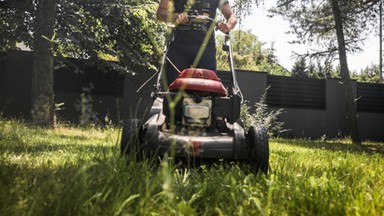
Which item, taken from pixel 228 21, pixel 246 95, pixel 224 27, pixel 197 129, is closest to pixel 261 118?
pixel 246 95

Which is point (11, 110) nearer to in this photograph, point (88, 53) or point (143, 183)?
point (88, 53)

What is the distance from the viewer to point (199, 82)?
2.58 m

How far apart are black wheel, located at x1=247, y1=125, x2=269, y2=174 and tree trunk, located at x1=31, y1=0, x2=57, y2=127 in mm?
5373

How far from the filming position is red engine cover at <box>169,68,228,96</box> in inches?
101

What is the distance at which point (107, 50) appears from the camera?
8.70 m

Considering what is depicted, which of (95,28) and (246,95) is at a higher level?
(95,28)

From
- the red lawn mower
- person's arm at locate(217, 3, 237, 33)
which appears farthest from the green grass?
person's arm at locate(217, 3, 237, 33)

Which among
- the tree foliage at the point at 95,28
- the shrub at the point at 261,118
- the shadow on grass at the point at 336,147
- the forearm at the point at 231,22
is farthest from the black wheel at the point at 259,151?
the shrub at the point at 261,118

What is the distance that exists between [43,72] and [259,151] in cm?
569

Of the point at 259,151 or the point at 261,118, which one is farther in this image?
the point at 261,118

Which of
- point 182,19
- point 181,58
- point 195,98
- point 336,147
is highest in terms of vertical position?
point 182,19

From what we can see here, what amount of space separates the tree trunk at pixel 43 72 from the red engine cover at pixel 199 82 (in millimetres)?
4915

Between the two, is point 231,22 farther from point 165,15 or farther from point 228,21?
point 165,15

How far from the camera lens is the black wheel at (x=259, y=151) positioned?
95.9 inches
